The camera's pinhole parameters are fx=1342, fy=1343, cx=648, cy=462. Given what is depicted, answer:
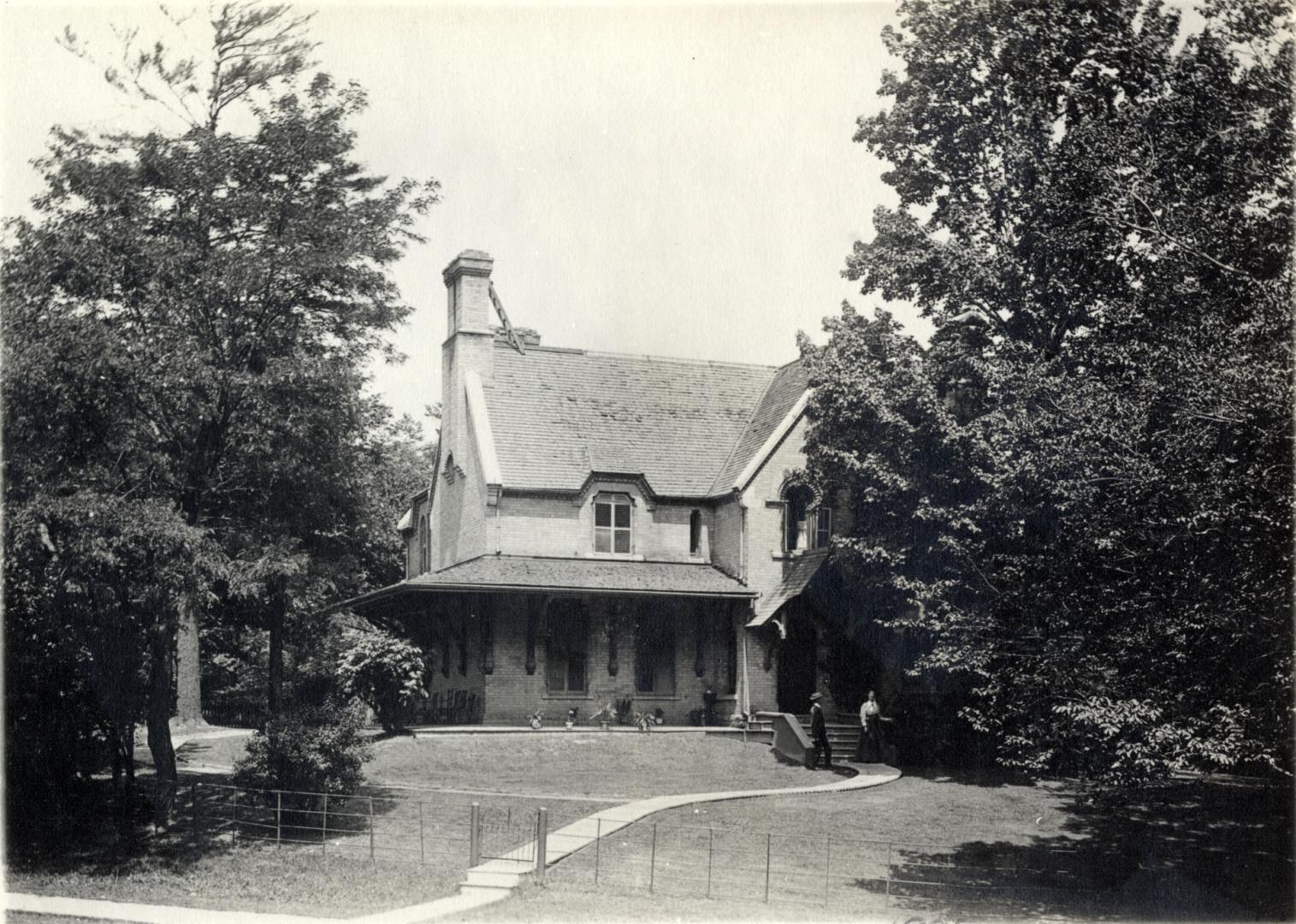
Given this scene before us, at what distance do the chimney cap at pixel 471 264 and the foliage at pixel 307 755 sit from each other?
54.9 feet

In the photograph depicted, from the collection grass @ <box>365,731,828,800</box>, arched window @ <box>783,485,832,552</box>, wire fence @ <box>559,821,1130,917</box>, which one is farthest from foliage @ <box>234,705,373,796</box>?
arched window @ <box>783,485,832,552</box>

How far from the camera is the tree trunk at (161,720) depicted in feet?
77.2

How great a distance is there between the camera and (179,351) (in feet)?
74.1

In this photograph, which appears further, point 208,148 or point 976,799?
point 976,799

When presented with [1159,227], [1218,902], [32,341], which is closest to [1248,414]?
[1159,227]

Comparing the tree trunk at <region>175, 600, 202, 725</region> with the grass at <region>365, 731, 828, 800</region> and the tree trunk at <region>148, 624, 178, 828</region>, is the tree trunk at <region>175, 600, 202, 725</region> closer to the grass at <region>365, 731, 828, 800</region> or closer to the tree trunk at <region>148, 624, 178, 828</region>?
the grass at <region>365, 731, 828, 800</region>

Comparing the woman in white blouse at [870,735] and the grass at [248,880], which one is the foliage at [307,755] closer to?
the grass at [248,880]

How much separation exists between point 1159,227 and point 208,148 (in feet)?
52.1

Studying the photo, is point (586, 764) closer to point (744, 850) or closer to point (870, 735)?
point (870, 735)

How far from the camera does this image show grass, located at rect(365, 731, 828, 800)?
85.1 feet

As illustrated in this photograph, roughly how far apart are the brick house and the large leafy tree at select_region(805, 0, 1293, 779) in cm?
490

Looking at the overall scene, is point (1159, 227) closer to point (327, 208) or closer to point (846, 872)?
point (846, 872)

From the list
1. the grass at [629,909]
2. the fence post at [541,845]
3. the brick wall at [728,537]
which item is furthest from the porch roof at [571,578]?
the grass at [629,909]

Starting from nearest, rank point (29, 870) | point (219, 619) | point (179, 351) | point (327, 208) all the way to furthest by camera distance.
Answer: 1. point (29, 870)
2. point (179, 351)
3. point (327, 208)
4. point (219, 619)
